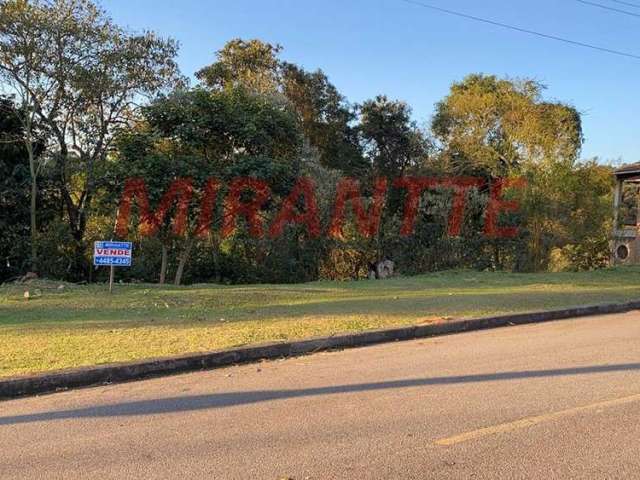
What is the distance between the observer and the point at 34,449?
4859mm

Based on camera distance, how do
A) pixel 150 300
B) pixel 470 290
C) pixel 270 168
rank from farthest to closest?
pixel 270 168 → pixel 470 290 → pixel 150 300

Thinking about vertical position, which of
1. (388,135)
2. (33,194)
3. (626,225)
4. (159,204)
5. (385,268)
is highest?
(388,135)

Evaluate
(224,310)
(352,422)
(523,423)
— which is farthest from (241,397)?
(224,310)

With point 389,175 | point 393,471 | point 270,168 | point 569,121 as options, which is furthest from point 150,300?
point 569,121

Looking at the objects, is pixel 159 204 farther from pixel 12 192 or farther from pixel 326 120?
pixel 326 120

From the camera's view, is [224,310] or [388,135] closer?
[224,310]

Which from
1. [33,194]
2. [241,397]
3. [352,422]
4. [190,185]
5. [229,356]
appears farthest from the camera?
[33,194]

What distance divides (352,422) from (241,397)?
1.38 meters

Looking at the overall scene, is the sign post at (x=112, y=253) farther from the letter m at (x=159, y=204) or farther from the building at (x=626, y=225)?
the building at (x=626, y=225)

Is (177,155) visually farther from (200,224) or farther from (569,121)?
(569,121)

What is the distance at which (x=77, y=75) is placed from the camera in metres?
19.7

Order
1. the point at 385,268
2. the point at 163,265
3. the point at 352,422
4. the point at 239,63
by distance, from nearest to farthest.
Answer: the point at 352,422 < the point at 163,265 < the point at 385,268 < the point at 239,63

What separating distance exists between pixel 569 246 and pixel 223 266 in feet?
37.5

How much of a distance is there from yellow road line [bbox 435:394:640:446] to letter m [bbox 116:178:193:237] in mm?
13315
